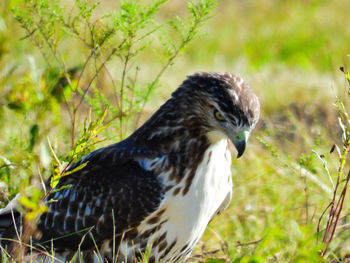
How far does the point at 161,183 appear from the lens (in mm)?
4047

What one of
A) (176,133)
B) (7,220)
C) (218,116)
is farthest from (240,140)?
(7,220)

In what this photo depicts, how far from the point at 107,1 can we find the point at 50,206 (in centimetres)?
1520

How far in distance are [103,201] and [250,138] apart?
3.35 m

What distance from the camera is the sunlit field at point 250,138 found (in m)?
4.16

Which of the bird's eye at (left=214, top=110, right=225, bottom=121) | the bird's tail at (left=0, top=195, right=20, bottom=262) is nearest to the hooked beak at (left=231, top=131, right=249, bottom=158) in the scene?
the bird's eye at (left=214, top=110, right=225, bottom=121)

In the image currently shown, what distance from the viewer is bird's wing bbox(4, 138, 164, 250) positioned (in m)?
4.02

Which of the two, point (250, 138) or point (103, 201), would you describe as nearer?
point (103, 201)

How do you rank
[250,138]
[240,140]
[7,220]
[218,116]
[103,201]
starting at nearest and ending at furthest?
1. [240,140]
2. [218,116]
3. [103,201]
4. [7,220]
5. [250,138]

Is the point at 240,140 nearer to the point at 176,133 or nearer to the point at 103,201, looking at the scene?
the point at 176,133

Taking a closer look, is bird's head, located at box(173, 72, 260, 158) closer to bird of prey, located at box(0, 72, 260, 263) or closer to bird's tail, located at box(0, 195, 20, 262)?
bird of prey, located at box(0, 72, 260, 263)

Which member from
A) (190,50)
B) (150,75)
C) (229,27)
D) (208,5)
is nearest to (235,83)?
(208,5)

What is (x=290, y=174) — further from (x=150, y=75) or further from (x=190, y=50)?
(x=190, y=50)

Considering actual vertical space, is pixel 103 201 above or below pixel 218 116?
below

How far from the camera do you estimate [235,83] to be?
3984 millimetres
